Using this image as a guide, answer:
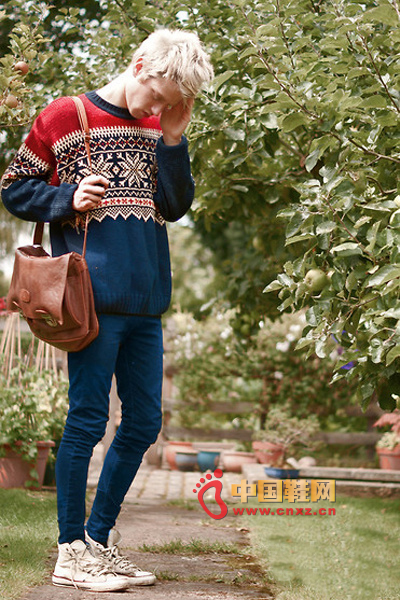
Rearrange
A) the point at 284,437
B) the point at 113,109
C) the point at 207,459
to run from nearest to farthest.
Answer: the point at 113,109
the point at 284,437
the point at 207,459

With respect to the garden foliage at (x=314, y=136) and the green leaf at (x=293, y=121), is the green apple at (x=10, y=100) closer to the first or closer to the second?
the garden foliage at (x=314, y=136)

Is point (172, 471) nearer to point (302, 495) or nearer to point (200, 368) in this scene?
point (200, 368)

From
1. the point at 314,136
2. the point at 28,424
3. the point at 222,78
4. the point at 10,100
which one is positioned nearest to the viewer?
the point at 10,100

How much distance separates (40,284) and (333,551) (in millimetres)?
1917

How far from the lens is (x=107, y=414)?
2203 mm

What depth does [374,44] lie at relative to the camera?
2119mm

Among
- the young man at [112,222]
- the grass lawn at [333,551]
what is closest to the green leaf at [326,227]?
the young man at [112,222]

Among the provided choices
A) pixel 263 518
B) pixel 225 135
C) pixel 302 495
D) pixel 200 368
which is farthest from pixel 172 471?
pixel 225 135

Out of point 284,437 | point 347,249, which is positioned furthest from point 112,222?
point 284,437

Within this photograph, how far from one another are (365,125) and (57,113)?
3.18ft

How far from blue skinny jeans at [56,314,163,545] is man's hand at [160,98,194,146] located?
55 cm

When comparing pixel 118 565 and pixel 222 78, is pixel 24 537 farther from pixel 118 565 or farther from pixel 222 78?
pixel 222 78

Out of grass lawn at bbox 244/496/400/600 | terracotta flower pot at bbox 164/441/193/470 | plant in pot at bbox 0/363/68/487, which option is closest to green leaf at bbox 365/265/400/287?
grass lawn at bbox 244/496/400/600

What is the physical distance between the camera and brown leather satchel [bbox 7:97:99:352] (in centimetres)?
203
